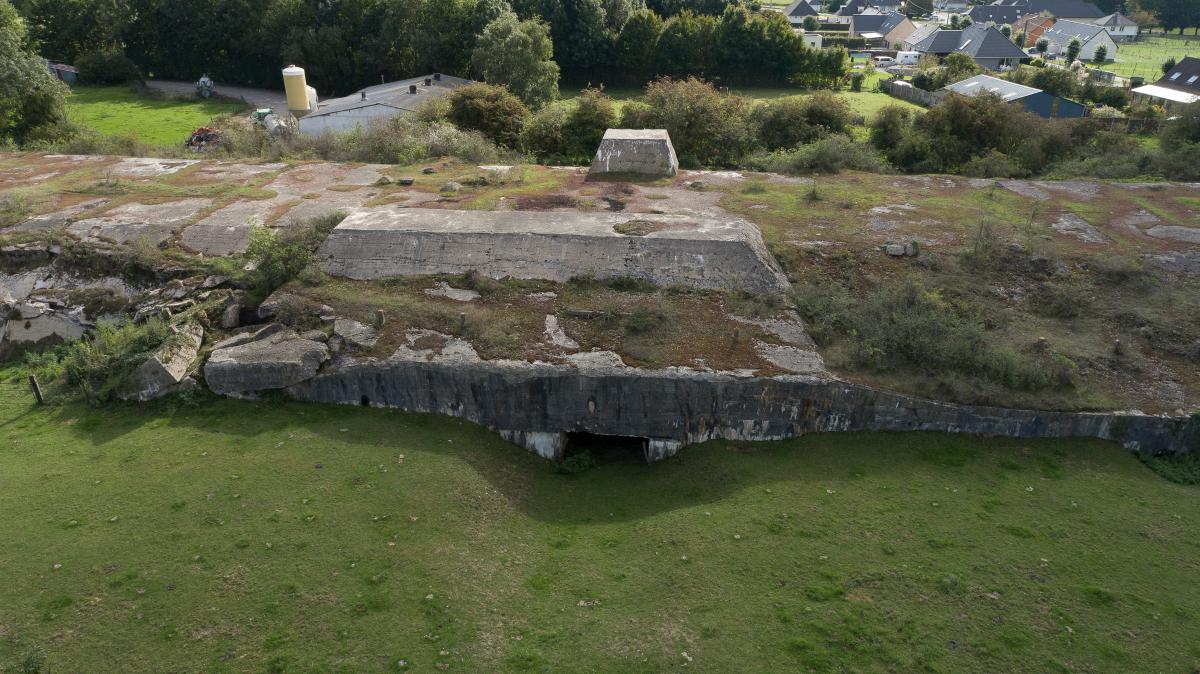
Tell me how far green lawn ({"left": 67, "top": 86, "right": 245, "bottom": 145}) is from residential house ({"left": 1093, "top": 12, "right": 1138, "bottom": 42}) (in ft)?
252

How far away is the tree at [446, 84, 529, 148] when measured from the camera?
2553 cm

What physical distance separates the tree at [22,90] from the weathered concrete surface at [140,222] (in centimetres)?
1028

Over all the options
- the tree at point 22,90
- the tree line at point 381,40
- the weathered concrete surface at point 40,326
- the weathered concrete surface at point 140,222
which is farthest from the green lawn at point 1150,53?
the tree at point 22,90

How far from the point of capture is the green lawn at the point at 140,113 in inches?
1278

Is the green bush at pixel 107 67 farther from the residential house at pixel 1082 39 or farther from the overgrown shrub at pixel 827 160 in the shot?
the residential house at pixel 1082 39

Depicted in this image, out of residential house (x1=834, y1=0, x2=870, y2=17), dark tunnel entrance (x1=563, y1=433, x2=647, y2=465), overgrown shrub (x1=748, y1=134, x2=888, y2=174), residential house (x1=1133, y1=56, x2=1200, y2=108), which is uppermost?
residential house (x1=834, y1=0, x2=870, y2=17)

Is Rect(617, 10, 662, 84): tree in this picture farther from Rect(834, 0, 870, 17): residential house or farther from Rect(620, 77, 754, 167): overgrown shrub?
Rect(834, 0, 870, 17): residential house

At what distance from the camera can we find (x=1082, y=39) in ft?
195

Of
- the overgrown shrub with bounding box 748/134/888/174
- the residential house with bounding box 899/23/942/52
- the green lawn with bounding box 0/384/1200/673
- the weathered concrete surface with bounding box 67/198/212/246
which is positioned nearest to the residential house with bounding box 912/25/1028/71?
the residential house with bounding box 899/23/942/52

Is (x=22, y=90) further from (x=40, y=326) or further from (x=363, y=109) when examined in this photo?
(x=40, y=326)

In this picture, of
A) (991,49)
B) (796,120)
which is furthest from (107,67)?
(991,49)

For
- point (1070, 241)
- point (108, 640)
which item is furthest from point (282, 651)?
point (1070, 241)

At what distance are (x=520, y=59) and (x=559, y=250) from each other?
60.1 feet

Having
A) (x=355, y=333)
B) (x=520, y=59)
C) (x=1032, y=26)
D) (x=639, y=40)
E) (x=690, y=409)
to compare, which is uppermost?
(x=1032, y=26)
